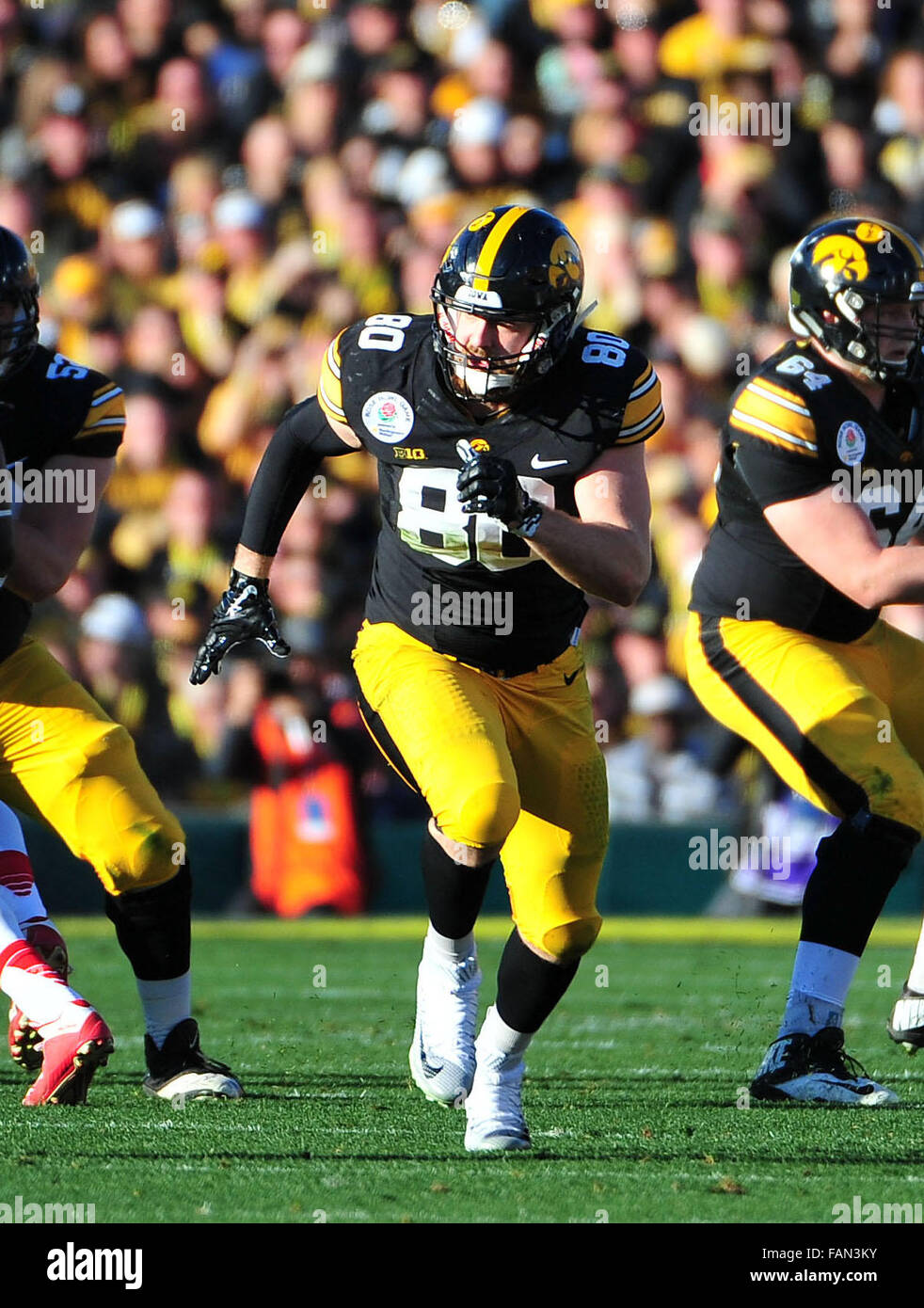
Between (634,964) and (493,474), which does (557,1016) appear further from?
(493,474)

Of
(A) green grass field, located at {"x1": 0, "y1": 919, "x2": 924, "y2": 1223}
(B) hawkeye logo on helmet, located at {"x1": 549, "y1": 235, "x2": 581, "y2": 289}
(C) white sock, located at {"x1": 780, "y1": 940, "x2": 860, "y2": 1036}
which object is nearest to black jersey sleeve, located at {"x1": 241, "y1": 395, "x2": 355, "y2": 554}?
(B) hawkeye logo on helmet, located at {"x1": 549, "y1": 235, "x2": 581, "y2": 289}

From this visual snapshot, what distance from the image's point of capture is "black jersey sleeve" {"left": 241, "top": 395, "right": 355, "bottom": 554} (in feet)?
16.7

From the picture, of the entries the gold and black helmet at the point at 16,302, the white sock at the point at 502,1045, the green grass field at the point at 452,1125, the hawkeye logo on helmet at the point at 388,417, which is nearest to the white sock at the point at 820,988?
the green grass field at the point at 452,1125

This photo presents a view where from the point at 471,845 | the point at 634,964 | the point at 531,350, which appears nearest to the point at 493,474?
the point at 531,350

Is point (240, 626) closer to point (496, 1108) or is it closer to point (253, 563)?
point (253, 563)

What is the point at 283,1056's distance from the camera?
224 inches

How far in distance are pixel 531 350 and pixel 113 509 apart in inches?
222

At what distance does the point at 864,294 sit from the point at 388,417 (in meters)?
1.20

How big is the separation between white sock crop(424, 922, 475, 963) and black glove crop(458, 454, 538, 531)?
1152 millimetres

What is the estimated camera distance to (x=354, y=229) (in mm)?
10109

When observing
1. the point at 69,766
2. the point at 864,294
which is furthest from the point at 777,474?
the point at 69,766

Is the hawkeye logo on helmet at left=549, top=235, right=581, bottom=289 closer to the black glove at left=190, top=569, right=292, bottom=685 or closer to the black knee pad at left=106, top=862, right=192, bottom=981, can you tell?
the black glove at left=190, top=569, right=292, bottom=685

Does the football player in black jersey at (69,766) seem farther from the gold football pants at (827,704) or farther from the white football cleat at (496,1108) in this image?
the gold football pants at (827,704)
